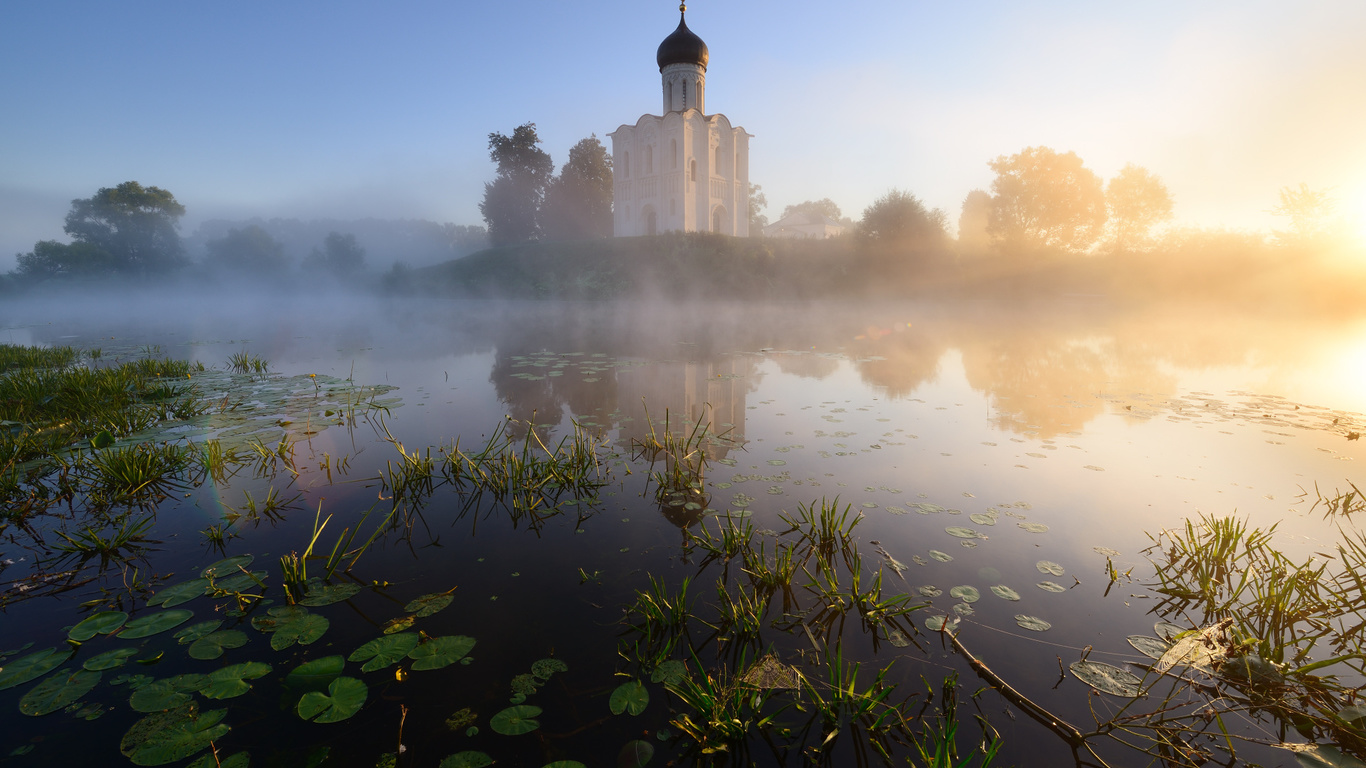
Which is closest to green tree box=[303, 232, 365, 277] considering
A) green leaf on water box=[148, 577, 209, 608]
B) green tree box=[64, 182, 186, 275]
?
green tree box=[64, 182, 186, 275]

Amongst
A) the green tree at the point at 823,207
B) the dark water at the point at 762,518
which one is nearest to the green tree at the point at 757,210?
the green tree at the point at 823,207

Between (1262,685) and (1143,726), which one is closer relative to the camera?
(1143,726)

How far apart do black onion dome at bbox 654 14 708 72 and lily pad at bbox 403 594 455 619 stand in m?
45.1

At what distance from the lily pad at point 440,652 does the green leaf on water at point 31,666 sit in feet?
5.15

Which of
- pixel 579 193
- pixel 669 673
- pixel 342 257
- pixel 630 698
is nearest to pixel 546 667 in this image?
pixel 630 698

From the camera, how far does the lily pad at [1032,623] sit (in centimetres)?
270

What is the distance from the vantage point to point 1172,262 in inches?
1297

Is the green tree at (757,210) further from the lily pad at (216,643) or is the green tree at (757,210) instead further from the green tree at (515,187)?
the lily pad at (216,643)

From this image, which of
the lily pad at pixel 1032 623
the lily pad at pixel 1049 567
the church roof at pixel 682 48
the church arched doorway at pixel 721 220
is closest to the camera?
the lily pad at pixel 1032 623

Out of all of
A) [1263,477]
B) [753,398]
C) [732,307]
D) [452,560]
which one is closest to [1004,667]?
[452,560]

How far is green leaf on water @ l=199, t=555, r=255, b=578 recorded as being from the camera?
3.09 meters

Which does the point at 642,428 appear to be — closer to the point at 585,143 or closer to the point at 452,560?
the point at 452,560

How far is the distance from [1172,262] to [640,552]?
4505cm

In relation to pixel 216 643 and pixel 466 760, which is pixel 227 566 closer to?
pixel 216 643
